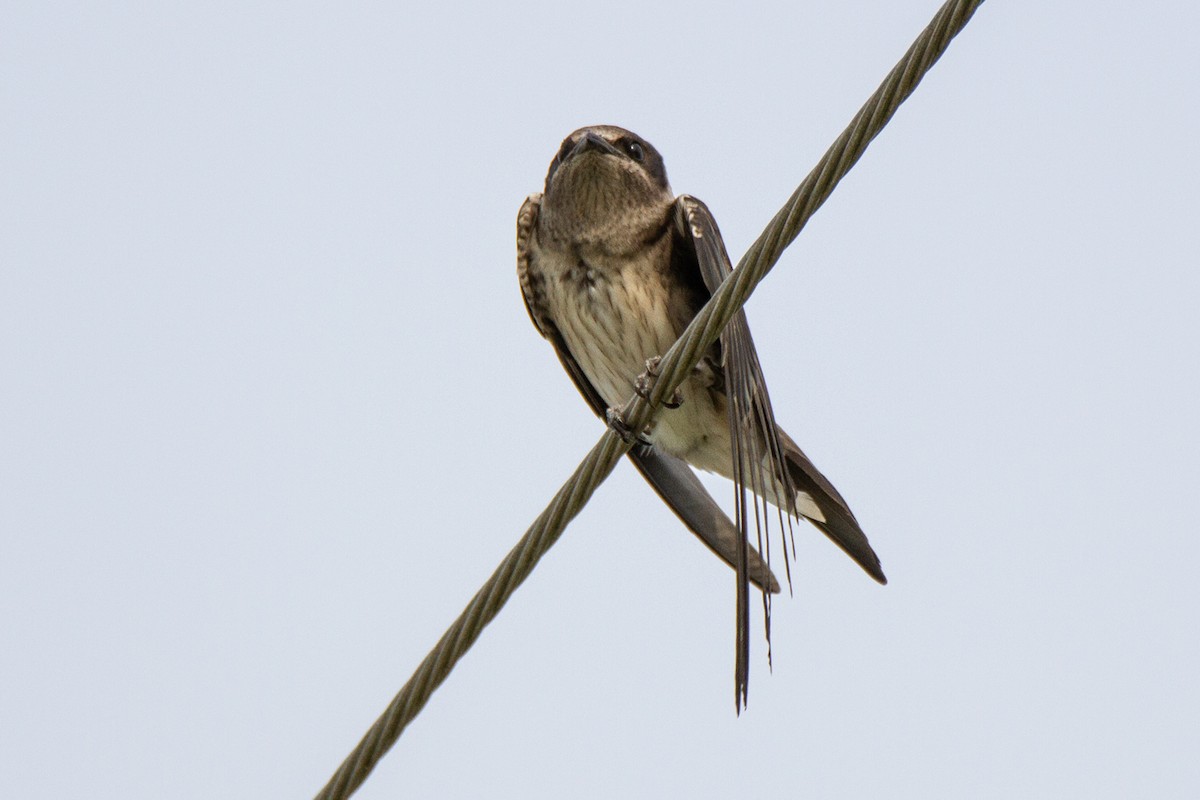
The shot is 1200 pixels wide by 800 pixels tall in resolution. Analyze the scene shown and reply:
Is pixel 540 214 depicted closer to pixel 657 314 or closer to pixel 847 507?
pixel 657 314

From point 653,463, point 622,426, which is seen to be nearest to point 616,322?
point 653,463

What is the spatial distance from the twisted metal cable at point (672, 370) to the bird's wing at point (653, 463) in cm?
204

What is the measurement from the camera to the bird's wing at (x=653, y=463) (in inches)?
219

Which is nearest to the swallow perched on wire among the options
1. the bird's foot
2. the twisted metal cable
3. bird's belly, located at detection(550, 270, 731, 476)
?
bird's belly, located at detection(550, 270, 731, 476)

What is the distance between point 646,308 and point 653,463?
0.84m

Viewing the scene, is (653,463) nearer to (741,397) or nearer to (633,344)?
(633,344)

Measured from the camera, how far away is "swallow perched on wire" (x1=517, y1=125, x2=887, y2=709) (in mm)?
5195

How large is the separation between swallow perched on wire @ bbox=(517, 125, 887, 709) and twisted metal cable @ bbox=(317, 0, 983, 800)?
53.7 inches

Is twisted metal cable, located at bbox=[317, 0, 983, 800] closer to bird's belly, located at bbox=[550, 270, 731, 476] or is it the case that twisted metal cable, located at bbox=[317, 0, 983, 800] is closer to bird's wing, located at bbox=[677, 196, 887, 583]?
bird's wing, located at bbox=[677, 196, 887, 583]

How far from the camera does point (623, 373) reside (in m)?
5.42

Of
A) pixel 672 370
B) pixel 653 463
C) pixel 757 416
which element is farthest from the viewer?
pixel 653 463

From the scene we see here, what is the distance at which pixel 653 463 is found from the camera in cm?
584

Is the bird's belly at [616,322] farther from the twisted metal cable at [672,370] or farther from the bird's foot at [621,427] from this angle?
the twisted metal cable at [672,370]

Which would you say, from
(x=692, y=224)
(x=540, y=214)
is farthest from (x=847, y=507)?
(x=540, y=214)
